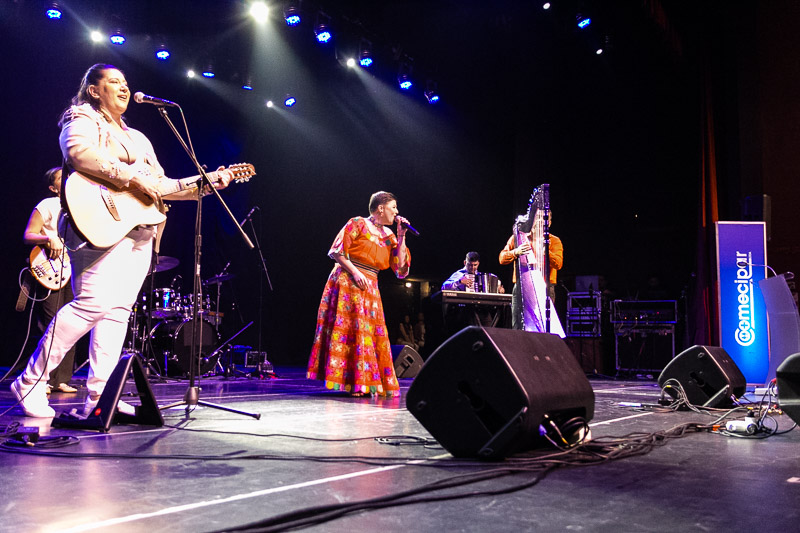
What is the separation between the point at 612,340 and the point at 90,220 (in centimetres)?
909

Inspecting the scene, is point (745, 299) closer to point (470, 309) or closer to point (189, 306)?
point (470, 309)

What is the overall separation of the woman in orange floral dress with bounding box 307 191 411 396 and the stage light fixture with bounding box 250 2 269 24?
15.8 feet

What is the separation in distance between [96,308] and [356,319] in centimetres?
218

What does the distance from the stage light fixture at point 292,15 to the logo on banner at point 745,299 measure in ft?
21.0

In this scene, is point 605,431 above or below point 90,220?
below

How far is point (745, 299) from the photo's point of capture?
7777 mm

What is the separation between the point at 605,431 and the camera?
3.32 metres

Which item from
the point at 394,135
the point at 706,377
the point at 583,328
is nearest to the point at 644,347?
the point at 583,328

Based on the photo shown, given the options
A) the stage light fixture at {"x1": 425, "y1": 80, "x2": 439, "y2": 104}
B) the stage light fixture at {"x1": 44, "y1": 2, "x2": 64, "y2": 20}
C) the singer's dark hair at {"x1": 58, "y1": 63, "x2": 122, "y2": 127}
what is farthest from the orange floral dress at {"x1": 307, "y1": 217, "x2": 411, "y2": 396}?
the stage light fixture at {"x1": 425, "y1": 80, "x2": 439, "y2": 104}

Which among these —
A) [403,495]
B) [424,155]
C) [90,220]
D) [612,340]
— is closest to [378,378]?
[90,220]

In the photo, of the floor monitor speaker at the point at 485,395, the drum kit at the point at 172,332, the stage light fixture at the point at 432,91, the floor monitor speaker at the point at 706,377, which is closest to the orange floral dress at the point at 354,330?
the floor monitor speaker at the point at 706,377

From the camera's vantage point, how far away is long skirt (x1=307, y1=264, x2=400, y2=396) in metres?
5.10

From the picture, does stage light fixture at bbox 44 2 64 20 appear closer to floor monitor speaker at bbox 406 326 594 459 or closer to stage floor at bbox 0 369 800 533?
stage floor at bbox 0 369 800 533

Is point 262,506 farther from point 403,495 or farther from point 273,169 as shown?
point 273,169
